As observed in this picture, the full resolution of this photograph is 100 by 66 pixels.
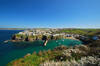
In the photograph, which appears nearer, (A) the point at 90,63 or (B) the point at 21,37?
(A) the point at 90,63

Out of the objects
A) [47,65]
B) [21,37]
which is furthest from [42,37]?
[47,65]

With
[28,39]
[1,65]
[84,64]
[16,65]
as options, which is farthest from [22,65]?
[28,39]

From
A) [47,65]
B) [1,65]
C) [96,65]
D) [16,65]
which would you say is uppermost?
[96,65]

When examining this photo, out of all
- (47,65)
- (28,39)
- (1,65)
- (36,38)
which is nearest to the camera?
(47,65)

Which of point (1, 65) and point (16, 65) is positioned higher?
point (16, 65)

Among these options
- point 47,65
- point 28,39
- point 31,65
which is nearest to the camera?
point 47,65

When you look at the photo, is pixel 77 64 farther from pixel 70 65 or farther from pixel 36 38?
pixel 36 38

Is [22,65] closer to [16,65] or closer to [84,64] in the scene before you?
[16,65]

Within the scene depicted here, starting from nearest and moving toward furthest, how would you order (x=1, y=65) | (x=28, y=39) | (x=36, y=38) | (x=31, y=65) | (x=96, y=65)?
(x=96, y=65) → (x=31, y=65) → (x=1, y=65) → (x=28, y=39) → (x=36, y=38)

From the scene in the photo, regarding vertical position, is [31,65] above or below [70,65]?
below

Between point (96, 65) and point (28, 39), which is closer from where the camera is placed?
point (96, 65)
